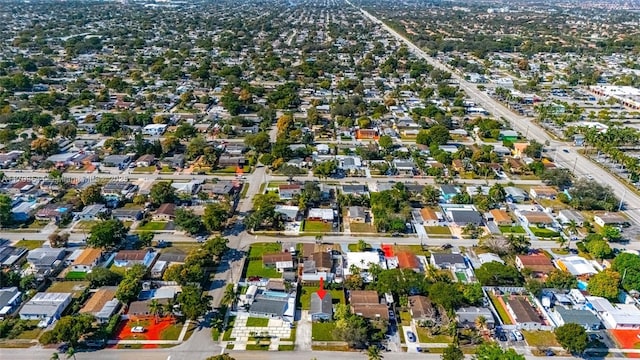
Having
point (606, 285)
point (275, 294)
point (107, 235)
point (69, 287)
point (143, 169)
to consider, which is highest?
point (606, 285)

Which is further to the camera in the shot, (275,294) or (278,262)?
(278,262)

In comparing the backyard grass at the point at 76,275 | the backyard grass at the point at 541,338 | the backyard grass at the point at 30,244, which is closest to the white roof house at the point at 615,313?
the backyard grass at the point at 541,338

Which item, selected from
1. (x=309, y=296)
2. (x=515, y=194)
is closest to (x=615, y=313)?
(x=515, y=194)

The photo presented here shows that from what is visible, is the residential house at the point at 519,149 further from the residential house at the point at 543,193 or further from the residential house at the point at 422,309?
the residential house at the point at 422,309

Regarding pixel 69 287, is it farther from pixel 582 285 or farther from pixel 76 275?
pixel 582 285

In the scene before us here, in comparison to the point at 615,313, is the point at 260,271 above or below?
below

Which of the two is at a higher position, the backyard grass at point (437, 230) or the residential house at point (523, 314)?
A: the residential house at point (523, 314)
